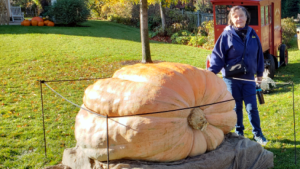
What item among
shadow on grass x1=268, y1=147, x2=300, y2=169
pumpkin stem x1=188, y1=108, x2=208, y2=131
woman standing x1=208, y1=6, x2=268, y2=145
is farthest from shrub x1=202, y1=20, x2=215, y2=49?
pumpkin stem x1=188, y1=108, x2=208, y2=131

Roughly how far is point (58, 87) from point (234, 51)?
5141mm

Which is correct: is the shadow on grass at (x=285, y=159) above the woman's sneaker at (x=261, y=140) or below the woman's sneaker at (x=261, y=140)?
below

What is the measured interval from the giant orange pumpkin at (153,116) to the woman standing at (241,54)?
94cm

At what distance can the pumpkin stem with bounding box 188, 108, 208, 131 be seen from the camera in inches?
125

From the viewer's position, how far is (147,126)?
9.51 ft

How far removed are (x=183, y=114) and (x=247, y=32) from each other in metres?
1.86

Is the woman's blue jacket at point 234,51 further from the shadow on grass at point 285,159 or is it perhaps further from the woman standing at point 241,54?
the shadow on grass at point 285,159

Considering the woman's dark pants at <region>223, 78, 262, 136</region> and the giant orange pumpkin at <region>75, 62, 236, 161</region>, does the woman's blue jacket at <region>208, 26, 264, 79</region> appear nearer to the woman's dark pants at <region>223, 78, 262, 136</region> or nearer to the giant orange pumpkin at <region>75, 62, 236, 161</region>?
the woman's dark pants at <region>223, 78, 262, 136</region>

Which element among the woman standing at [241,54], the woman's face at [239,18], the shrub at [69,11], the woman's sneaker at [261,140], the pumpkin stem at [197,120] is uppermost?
the shrub at [69,11]

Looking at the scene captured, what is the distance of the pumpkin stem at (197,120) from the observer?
3.19 metres

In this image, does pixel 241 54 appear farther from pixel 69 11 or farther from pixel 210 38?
pixel 69 11

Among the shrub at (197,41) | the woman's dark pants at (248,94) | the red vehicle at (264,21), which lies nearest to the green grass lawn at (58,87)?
the woman's dark pants at (248,94)

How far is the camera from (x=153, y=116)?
295cm

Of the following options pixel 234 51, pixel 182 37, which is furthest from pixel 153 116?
pixel 182 37
